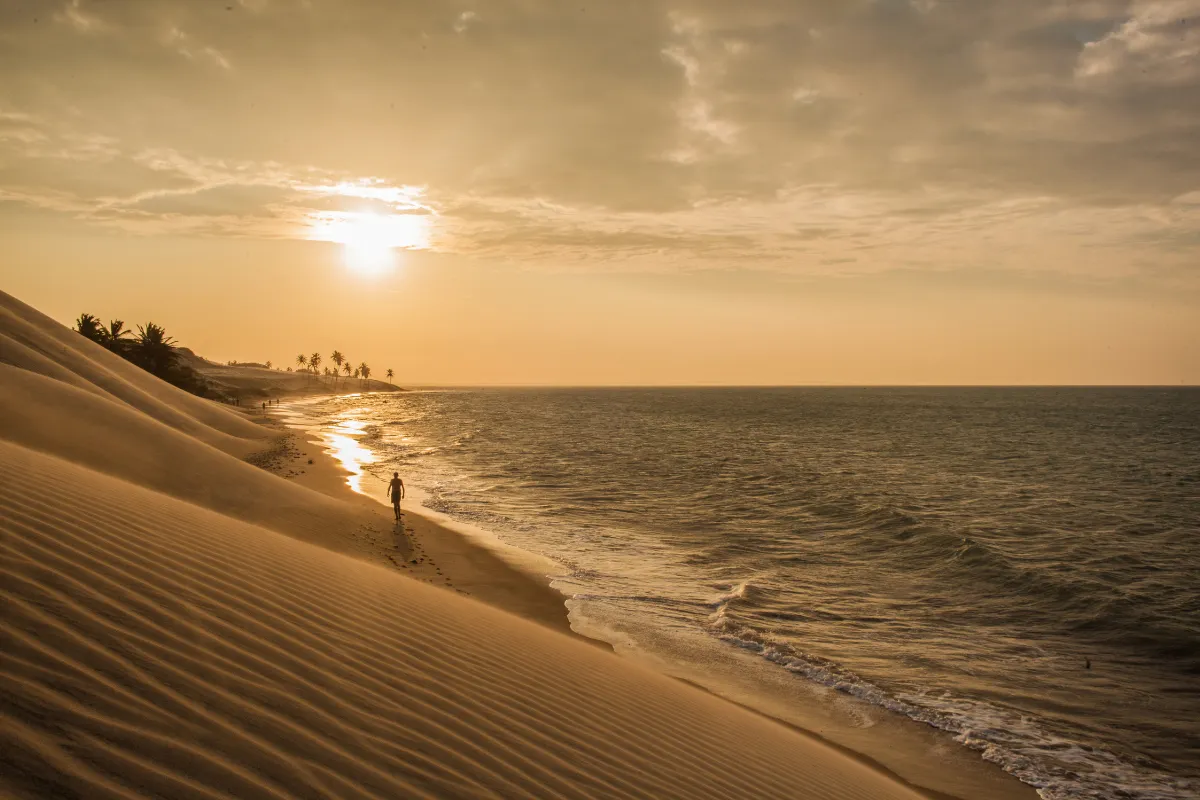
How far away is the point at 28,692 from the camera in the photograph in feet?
12.0

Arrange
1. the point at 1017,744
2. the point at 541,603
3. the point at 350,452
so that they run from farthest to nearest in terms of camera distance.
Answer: the point at 350,452 → the point at 541,603 → the point at 1017,744

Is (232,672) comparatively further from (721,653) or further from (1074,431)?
(1074,431)

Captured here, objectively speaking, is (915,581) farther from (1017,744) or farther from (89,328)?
(89,328)

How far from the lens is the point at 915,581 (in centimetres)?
1827

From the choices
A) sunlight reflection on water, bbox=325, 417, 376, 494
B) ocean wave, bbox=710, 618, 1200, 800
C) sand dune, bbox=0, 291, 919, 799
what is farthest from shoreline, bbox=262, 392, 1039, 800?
sunlight reflection on water, bbox=325, 417, 376, 494

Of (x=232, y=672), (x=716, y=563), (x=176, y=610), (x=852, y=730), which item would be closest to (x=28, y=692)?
(x=232, y=672)

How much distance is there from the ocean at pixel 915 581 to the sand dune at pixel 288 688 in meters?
3.41

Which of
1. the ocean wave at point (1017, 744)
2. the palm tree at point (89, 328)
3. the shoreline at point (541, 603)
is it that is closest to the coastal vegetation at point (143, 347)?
the palm tree at point (89, 328)

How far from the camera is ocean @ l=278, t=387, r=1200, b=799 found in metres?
10.6

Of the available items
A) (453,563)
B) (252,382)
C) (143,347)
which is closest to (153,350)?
(143,347)

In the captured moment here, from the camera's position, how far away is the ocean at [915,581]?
419 inches

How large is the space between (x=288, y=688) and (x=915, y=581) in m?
17.5

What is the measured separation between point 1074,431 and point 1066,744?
83718 mm

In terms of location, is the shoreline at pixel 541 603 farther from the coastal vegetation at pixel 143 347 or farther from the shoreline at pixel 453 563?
the coastal vegetation at pixel 143 347
